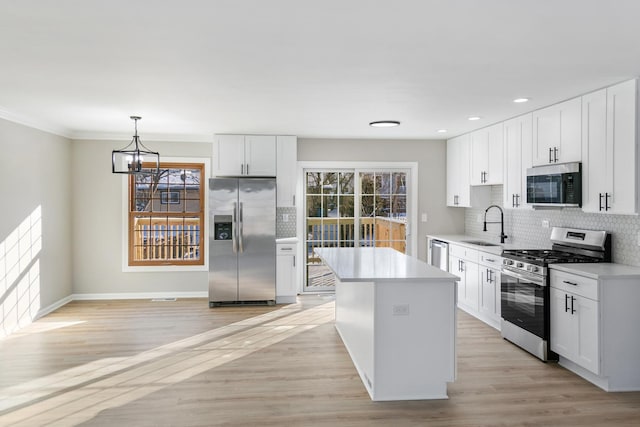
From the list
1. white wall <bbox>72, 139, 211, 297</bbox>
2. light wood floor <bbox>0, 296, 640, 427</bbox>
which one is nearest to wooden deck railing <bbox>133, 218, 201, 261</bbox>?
white wall <bbox>72, 139, 211, 297</bbox>

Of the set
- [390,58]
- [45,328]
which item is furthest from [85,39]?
[45,328]

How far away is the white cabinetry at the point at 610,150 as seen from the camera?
360cm

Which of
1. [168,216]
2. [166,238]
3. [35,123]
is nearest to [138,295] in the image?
[166,238]

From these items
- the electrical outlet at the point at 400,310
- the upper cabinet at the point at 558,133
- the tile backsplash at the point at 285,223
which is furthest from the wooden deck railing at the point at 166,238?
the upper cabinet at the point at 558,133

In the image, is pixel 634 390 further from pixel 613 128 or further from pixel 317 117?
pixel 317 117

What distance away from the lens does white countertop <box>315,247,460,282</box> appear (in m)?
3.33

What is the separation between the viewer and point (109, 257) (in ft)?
21.8

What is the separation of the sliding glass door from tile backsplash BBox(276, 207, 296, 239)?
19cm

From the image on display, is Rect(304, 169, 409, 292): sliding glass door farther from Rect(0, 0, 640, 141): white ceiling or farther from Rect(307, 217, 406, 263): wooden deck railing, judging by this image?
Rect(0, 0, 640, 141): white ceiling

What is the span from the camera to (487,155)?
584cm

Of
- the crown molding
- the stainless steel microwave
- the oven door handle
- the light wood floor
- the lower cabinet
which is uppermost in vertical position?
the crown molding

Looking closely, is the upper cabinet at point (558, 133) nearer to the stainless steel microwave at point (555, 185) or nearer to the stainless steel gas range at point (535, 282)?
the stainless steel microwave at point (555, 185)

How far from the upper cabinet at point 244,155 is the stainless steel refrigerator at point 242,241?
0.28 meters

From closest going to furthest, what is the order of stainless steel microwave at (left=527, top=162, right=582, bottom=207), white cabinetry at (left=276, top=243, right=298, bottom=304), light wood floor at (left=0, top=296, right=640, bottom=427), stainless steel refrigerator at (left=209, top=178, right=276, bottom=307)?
1. light wood floor at (left=0, top=296, right=640, bottom=427)
2. stainless steel microwave at (left=527, top=162, right=582, bottom=207)
3. stainless steel refrigerator at (left=209, top=178, right=276, bottom=307)
4. white cabinetry at (left=276, top=243, right=298, bottom=304)
